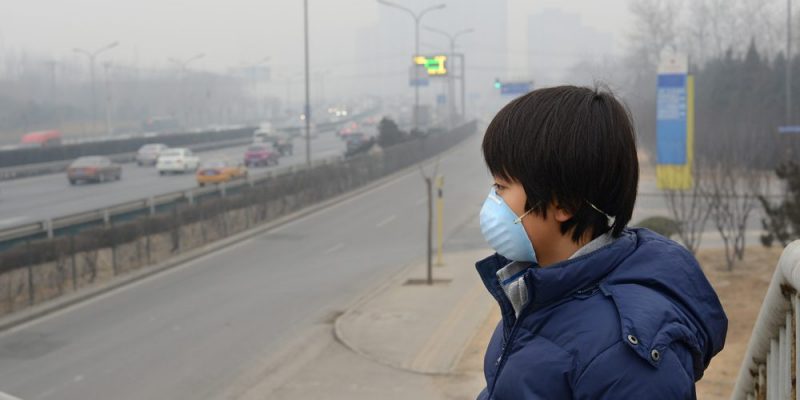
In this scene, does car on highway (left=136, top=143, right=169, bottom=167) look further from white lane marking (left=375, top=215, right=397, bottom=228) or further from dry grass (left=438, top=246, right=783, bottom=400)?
dry grass (left=438, top=246, right=783, bottom=400)

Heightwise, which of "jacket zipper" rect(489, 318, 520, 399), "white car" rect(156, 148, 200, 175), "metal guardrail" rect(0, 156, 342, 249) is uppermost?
"jacket zipper" rect(489, 318, 520, 399)

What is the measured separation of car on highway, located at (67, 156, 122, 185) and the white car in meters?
4.08

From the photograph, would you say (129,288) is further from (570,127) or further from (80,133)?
(80,133)

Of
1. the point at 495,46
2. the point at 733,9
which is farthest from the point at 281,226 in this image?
the point at 495,46

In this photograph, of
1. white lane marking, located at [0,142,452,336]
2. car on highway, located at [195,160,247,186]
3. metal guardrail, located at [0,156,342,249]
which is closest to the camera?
white lane marking, located at [0,142,452,336]

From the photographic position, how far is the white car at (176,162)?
45781mm

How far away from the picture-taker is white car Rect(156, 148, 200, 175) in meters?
45.8

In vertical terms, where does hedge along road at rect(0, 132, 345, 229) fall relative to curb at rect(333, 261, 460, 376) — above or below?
above

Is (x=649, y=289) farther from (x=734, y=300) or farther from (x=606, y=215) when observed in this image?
(x=734, y=300)

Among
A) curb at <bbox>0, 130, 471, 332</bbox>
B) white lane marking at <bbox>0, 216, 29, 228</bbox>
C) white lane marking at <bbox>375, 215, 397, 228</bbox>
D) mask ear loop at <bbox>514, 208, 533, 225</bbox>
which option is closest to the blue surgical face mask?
mask ear loop at <bbox>514, 208, 533, 225</bbox>

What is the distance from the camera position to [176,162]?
151 feet

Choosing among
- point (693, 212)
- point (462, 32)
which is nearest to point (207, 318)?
point (693, 212)

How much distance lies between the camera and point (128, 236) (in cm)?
2325

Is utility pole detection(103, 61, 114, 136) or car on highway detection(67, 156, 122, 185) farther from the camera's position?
utility pole detection(103, 61, 114, 136)
